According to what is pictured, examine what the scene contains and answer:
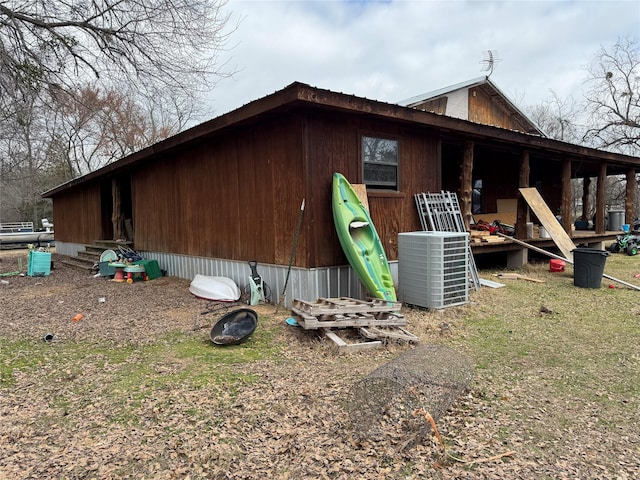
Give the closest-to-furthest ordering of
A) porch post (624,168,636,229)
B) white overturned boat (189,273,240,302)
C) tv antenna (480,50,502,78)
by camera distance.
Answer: white overturned boat (189,273,240,302) < porch post (624,168,636,229) < tv antenna (480,50,502,78)

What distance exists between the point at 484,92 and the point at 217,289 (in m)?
12.0

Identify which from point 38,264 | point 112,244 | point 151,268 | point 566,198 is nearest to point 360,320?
point 151,268

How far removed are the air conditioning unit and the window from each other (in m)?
1.00

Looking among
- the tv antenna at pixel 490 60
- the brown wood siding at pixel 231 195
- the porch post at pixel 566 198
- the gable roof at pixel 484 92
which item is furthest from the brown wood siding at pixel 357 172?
the tv antenna at pixel 490 60

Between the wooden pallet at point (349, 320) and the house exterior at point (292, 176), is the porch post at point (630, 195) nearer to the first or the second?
the house exterior at point (292, 176)

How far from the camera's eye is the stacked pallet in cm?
395

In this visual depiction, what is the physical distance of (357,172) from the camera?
5.76 meters

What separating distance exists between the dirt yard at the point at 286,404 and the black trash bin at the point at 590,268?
1850 millimetres

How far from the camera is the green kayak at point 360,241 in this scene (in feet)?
16.7

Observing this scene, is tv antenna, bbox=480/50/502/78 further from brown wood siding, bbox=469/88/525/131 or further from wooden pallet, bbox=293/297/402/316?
wooden pallet, bbox=293/297/402/316

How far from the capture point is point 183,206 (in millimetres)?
8164

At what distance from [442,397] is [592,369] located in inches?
62.7

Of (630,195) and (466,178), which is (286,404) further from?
(630,195)

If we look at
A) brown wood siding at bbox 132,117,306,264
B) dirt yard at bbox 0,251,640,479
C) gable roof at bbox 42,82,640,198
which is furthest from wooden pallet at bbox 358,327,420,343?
gable roof at bbox 42,82,640,198
